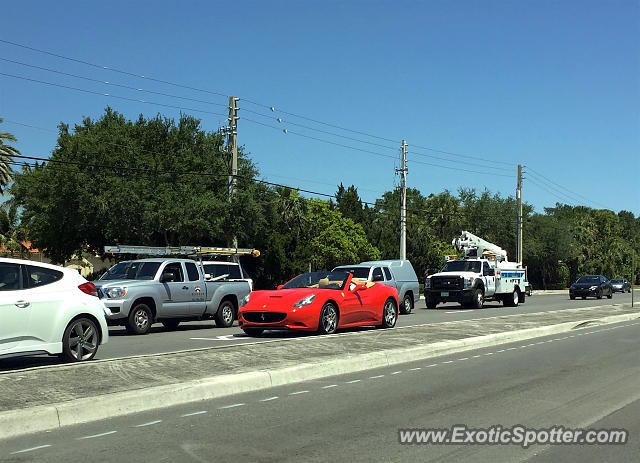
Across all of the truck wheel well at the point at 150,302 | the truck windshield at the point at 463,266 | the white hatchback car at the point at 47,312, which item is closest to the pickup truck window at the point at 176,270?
the truck wheel well at the point at 150,302

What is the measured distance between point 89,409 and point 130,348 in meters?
6.79

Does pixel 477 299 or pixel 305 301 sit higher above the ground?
pixel 305 301

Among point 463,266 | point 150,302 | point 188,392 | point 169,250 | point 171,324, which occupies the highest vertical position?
point 169,250

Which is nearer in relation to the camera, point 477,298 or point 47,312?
point 47,312

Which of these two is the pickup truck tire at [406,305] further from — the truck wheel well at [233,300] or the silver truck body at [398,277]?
the truck wheel well at [233,300]

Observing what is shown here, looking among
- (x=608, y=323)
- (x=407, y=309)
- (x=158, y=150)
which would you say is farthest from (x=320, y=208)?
(x=608, y=323)

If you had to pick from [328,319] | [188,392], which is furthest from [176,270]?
[188,392]

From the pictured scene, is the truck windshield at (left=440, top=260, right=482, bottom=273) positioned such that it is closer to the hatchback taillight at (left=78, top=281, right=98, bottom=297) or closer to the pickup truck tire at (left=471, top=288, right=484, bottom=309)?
the pickup truck tire at (left=471, top=288, right=484, bottom=309)

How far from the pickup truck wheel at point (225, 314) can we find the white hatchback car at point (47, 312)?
8.78m

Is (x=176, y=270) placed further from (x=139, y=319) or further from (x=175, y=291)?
(x=139, y=319)

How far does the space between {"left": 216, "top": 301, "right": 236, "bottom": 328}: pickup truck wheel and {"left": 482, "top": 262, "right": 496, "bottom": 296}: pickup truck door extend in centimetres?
1554

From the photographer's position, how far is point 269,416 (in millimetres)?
8430

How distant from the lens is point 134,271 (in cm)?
1945

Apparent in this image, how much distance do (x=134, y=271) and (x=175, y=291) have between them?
1140 millimetres
